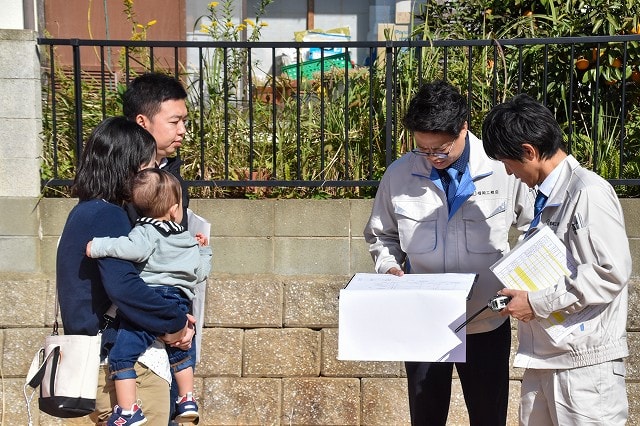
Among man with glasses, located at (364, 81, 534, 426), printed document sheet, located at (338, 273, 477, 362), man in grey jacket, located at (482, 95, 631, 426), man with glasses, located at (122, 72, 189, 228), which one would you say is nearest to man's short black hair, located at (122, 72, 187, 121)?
man with glasses, located at (122, 72, 189, 228)

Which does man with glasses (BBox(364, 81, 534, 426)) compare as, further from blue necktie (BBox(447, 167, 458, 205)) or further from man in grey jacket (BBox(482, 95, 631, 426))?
man in grey jacket (BBox(482, 95, 631, 426))

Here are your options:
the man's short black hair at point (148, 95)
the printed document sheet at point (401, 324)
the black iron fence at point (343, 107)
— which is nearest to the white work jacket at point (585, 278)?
the printed document sheet at point (401, 324)

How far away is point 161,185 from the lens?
339cm

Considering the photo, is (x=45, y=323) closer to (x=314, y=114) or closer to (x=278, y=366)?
(x=278, y=366)

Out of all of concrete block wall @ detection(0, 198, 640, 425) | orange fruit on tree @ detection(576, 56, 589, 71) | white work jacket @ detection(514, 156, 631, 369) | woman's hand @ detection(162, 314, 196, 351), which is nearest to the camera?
white work jacket @ detection(514, 156, 631, 369)

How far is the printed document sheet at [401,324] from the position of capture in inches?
137

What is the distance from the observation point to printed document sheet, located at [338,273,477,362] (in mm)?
3484

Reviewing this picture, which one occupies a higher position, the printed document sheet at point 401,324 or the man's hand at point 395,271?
the man's hand at point 395,271

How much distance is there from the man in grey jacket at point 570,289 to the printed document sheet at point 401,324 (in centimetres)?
23

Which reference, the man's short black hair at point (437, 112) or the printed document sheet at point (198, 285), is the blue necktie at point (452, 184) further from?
the printed document sheet at point (198, 285)

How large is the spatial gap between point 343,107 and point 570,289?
10.3 ft

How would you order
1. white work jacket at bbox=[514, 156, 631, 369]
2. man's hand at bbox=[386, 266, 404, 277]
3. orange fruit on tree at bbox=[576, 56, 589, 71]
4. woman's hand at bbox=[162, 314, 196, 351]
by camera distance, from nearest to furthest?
white work jacket at bbox=[514, 156, 631, 369], woman's hand at bbox=[162, 314, 196, 351], man's hand at bbox=[386, 266, 404, 277], orange fruit on tree at bbox=[576, 56, 589, 71]

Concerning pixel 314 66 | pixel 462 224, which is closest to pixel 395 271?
pixel 462 224

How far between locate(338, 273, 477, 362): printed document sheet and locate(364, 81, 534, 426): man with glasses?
0.37 m
